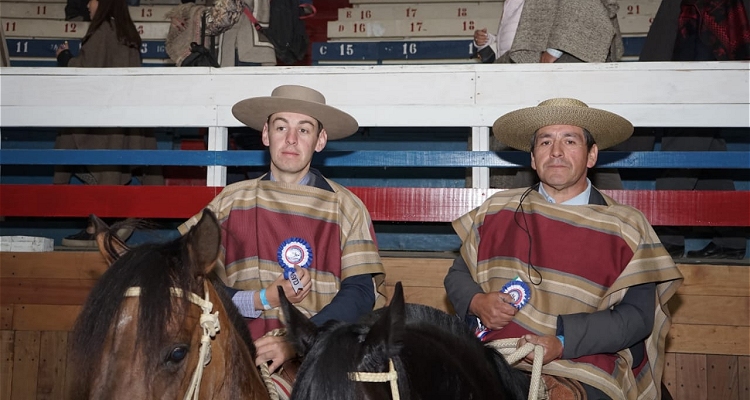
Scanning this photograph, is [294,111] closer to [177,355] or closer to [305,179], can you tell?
[305,179]

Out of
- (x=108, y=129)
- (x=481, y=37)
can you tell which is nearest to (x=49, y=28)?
(x=108, y=129)

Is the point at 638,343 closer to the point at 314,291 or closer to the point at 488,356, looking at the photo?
the point at 488,356

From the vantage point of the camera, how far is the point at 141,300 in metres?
1.95

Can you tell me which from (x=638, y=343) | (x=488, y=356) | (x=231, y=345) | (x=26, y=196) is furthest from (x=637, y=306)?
(x=26, y=196)

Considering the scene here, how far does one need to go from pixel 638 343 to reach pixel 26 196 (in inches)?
164

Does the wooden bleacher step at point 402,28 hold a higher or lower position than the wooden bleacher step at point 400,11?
lower

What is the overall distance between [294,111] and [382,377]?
1.78 metres

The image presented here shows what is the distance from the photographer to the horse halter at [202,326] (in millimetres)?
2004

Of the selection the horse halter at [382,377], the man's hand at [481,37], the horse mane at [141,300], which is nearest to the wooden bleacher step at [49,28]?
the man's hand at [481,37]

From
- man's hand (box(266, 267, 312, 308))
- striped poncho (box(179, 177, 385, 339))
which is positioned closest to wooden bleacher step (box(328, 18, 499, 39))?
striped poncho (box(179, 177, 385, 339))

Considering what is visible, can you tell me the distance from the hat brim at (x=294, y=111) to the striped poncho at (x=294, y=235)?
33 cm

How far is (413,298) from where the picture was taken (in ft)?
15.5

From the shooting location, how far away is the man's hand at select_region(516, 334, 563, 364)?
271cm

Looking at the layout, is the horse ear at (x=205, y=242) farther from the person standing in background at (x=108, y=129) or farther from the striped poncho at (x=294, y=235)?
the person standing in background at (x=108, y=129)
